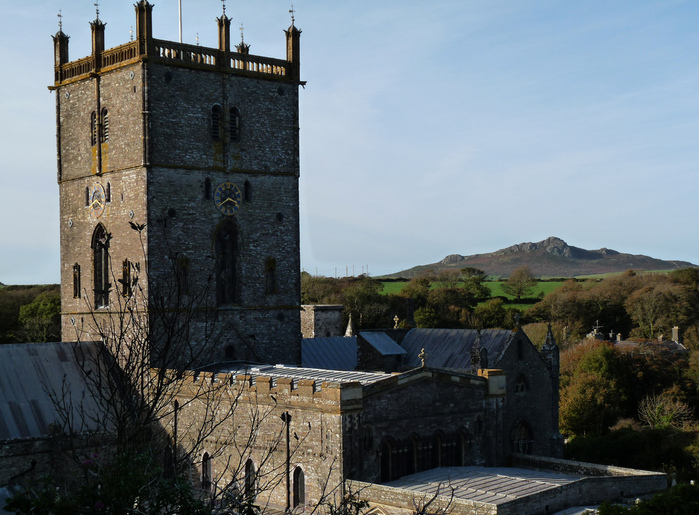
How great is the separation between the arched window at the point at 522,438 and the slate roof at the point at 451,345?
328cm

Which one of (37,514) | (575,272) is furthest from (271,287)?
(575,272)

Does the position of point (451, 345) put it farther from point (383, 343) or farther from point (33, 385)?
point (33, 385)

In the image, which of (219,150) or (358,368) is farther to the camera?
(358,368)

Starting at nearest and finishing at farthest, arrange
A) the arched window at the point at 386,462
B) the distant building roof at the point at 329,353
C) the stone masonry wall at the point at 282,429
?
the stone masonry wall at the point at 282,429, the arched window at the point at 386,462, the distant building roof at the point at 329,353

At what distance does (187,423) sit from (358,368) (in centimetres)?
1277

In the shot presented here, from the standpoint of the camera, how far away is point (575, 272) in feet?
500

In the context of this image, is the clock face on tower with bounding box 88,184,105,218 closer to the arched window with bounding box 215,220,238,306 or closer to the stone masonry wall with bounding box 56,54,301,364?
the stone masonry wall with bounding box 56,54,301,364

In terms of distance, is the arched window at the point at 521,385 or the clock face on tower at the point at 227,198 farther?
the arched window at the point at 521,385

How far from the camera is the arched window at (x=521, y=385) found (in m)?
35.3

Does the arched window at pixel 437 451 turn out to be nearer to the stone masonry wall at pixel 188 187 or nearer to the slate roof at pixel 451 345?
the slate roof at pixel 451 345

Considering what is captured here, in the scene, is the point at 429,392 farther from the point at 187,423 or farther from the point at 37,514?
the point at 37,514

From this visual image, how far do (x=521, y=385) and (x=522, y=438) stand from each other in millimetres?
2312

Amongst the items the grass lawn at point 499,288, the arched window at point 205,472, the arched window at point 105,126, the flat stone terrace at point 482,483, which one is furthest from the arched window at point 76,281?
the grass lawn at point 499,288

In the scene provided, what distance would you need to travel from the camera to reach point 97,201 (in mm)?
33031
